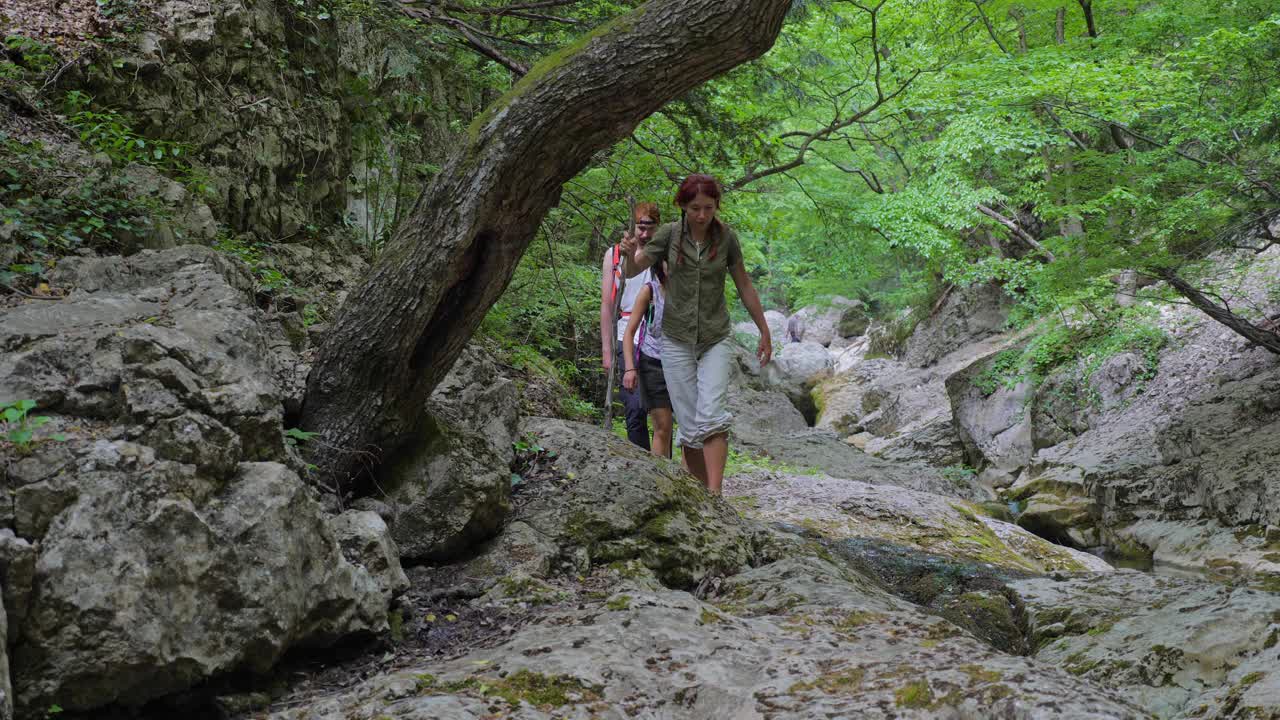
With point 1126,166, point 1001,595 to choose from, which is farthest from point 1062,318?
point 1001,595

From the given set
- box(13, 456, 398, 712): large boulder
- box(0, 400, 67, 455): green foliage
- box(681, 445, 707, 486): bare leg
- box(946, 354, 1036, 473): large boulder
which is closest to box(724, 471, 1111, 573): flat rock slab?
box(681, 445, 707, 486): bare leg

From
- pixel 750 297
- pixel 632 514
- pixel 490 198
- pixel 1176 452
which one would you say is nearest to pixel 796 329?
pixel 1176 452

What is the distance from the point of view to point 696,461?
5.46m

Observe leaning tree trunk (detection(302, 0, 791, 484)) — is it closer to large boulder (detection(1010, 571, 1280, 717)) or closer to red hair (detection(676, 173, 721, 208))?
red hair (detection(676, 173, 721, 208))

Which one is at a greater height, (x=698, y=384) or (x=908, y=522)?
(x=698, y=384)

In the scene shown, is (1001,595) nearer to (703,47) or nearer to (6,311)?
(703,47)

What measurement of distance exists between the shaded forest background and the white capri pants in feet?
4.85

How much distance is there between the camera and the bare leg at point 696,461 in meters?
5.40

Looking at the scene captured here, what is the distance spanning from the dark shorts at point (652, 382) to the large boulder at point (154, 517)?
2.80 m

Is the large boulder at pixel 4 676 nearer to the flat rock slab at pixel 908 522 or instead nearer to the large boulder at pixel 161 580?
the large boulder at pixel 161 580

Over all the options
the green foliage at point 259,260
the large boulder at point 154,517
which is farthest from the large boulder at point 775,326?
the large boulder at point 154,517

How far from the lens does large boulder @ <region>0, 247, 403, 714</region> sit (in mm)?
2045

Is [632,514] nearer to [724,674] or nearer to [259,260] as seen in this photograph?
[724,674]

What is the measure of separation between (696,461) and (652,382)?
25.8 inches
